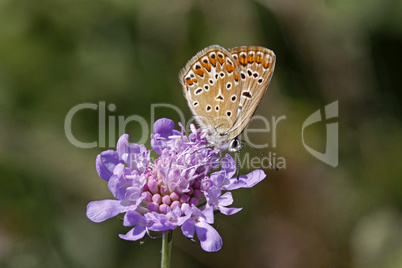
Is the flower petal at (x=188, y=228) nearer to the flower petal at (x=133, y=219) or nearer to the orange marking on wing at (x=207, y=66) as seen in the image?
the flower petal at (x=133, y=219)

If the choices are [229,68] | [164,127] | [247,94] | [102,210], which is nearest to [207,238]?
[102,210]

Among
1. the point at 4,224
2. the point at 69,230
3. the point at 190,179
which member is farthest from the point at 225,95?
the point at 4,224

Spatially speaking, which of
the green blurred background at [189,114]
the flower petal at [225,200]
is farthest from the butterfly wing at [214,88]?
the green blurred background at [189,114]

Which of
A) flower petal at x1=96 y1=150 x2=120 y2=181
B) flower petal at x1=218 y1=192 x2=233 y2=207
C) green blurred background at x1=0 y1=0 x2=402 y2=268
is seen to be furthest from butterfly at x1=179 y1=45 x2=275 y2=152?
green blurred background at x1=0 y1=0 x2=402 y2=268

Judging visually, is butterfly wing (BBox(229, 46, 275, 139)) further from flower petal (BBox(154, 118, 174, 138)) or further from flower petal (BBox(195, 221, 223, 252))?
flower petal (BBox(195, 221, 223, 252))

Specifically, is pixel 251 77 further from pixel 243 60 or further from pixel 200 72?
pixel 200 72

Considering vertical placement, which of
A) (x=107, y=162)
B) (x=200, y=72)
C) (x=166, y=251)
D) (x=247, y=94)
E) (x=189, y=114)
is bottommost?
(x=166, y=251)
